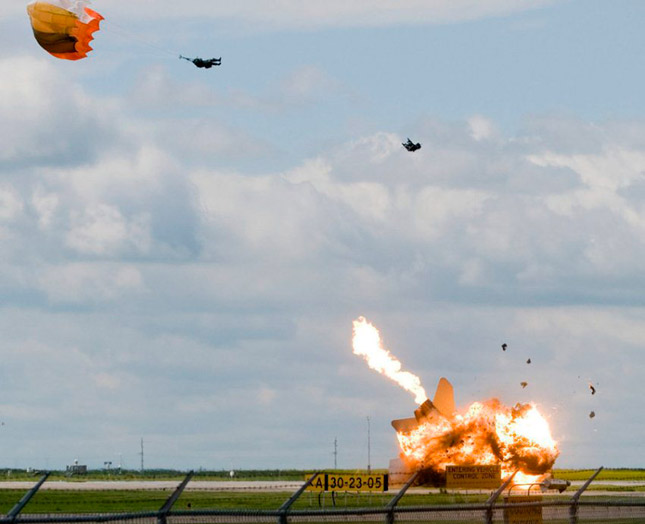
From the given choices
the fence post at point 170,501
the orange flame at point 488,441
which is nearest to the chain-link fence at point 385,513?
the fence post at point 170,501

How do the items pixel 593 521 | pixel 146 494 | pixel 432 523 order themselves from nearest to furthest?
pixel 432 523, pixel 593 521, pixel 146 494

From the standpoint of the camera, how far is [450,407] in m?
79.6

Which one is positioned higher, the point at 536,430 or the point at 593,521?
the point at 536,430

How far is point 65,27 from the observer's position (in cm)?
4778

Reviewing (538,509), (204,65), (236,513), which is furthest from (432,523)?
(204,65)

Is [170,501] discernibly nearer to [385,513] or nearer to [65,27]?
[385,513]

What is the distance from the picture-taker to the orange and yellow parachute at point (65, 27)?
47812 mm

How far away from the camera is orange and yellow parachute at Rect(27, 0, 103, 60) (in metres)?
47.8

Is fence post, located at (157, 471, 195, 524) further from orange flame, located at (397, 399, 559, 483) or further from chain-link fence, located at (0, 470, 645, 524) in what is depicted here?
orange flame, located at (397, 399, 559, 483)

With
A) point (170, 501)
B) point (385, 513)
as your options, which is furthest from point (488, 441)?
point (170, 501)

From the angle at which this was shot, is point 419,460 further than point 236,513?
Yes

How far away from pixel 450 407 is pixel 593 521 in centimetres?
3873

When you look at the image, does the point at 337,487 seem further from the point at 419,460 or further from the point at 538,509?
the point at 419,460

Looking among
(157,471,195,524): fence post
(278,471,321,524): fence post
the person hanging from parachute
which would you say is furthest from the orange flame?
(157,471,195,524): fence post
